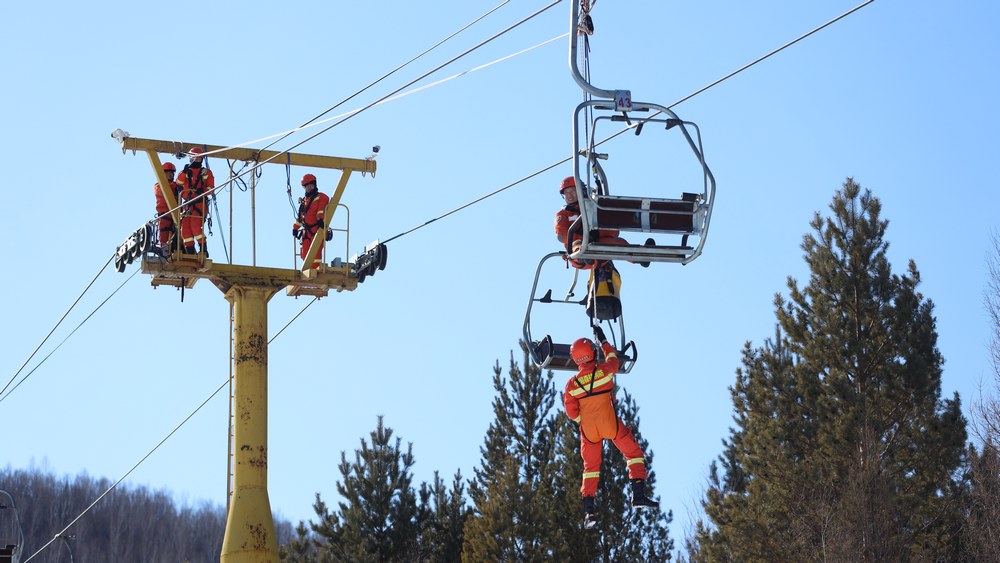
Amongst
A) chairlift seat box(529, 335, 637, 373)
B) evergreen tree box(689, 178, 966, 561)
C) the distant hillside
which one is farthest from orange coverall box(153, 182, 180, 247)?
the distant hillside

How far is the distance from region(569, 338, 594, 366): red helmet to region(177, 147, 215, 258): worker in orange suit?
8.45 meters

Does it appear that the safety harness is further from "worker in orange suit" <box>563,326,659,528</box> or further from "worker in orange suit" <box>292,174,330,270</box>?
"worker in orange suit" <box>563,326,659,528</box>

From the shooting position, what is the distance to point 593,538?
115 ft

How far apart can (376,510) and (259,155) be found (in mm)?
16256

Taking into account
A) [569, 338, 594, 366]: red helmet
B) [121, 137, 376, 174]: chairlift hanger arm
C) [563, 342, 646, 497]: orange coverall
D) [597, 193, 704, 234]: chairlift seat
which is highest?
[121, 137, 376, 174]: chairlift hanger arm

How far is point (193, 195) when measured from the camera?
2189 centimetres

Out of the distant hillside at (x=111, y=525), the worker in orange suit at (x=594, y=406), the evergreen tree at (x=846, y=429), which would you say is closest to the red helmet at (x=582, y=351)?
the worker in orange suit at (x=594, y=406)

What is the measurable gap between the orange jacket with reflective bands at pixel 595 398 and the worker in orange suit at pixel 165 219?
8714 mm

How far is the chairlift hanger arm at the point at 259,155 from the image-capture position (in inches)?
877

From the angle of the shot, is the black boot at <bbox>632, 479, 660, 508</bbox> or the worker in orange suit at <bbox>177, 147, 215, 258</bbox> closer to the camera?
the black boot at <bbox>632, 479, 660, 508</bbox>

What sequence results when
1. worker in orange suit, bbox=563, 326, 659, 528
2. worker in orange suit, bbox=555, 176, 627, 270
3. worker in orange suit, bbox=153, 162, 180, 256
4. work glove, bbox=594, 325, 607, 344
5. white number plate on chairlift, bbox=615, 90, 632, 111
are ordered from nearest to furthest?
white number plate on chairlift, bbox=615, 90, 632, 111 → worker in orange suit, bbox=555, 176, 627, 270 → worker in orange suit, bbox=563, 326, 659, 528 → work glove, bbox=594, 325, 607, 344 → worker in orange suit, bbox=153, 162, 180, 256

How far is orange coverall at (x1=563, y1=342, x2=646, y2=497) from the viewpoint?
48.1ft

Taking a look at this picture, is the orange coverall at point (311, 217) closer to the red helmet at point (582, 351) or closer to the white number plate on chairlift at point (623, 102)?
the red helmet at point (582, 351)

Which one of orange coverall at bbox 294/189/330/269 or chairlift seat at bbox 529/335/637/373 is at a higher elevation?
orange coverall at bbox 294/189/330/269
